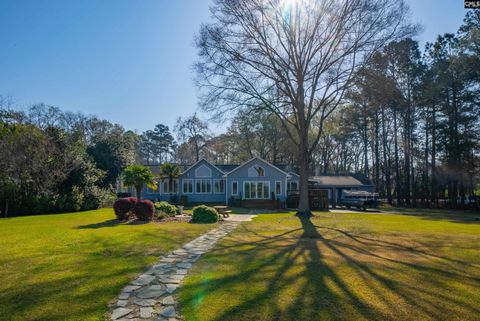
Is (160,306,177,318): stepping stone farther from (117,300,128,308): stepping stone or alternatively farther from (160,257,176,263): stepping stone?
(160,257,176,263): stepping stone

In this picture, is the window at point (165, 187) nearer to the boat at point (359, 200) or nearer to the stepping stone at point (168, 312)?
the boat at point (359, 200)

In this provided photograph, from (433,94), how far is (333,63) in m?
16.7

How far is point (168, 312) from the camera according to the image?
4160 mm

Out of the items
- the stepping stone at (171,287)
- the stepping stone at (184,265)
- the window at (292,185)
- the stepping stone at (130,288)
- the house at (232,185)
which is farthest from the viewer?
the window at (292,185)

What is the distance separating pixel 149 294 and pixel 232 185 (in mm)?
24926

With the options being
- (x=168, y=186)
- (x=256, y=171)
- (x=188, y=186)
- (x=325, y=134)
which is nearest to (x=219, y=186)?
(x=188, y=186)

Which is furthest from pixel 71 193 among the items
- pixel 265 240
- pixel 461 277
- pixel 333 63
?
pixel 461 277

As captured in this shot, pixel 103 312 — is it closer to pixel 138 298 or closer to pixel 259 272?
pixel 138 298

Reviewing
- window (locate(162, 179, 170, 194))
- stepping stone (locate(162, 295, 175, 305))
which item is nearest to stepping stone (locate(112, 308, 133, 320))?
stepping stone (locate(162, 295, 175, 305))

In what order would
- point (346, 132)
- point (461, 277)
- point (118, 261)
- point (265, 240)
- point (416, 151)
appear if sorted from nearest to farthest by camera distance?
point (461, 277) → point (118, 261) → point (265, 240) → point (416, 151) → point (346, 132)

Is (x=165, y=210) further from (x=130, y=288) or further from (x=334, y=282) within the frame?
(x=334, y=282)

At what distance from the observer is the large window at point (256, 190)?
29.2 meters

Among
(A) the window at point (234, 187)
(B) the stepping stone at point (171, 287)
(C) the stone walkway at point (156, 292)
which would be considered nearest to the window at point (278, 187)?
(A) the window at point (234, 187)

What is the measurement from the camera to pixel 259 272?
19.8 ft
